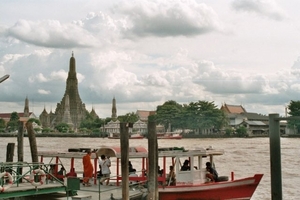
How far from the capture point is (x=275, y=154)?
37.8 ft

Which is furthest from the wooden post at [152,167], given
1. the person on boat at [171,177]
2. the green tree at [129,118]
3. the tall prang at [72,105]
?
the tall prang at [72,105]

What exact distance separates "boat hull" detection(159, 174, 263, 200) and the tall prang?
15683cm

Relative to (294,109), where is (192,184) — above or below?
below

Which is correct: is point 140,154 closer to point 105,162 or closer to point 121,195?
point 105,162

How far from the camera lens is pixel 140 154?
18406 mm

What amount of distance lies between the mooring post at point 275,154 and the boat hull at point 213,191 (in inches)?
239

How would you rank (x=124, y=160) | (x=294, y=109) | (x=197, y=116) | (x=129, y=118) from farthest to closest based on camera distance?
1. (x=129, y=118)
2. (x=197, y=116)
3. (x=294, y=109)
4. (x=124, y=160)

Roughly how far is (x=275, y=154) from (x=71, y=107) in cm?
16834

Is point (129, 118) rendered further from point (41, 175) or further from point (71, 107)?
point (41, 175)

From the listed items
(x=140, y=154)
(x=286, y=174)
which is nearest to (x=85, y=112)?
(x=286, y=174)

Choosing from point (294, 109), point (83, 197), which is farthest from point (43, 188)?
point (294, 109)

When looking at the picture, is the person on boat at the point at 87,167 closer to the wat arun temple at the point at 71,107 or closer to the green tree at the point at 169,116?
the green tree at the point at 169,116

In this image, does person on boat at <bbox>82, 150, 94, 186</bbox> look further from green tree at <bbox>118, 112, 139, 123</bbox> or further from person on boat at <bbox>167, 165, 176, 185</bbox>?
green tree at <bbox>118, 112, 139, 123</bbox>

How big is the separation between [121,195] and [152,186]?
107 cm
